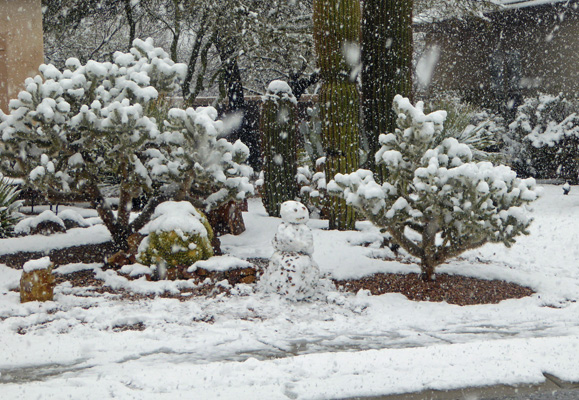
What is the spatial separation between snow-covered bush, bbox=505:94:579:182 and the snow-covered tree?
10656 mm

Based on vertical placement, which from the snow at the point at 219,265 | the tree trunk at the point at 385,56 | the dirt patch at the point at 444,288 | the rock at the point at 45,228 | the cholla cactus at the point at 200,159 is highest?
the tree trunk at the point at 385,56

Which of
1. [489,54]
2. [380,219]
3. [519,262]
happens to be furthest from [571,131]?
[380,219]

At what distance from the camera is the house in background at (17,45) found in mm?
12438

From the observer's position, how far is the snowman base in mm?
6613

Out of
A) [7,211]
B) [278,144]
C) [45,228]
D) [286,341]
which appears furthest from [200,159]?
[7,211]

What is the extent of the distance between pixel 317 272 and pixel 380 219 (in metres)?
0.83

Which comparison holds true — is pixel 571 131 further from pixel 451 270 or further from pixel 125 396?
pixel 125 396

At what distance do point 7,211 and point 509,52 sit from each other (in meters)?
17.2

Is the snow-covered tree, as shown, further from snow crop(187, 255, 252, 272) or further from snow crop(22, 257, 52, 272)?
Result: snow crop(22, 257, 52, 272)

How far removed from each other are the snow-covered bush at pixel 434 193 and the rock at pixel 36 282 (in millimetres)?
2919

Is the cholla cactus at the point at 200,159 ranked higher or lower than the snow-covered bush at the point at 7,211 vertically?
higher

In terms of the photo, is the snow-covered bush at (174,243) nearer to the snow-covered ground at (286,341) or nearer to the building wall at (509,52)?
the snow-covered ground at (286,341)

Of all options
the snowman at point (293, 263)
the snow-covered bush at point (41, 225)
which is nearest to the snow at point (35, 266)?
the snowman at point (293, 263)

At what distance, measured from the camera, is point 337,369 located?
4.21 metres
